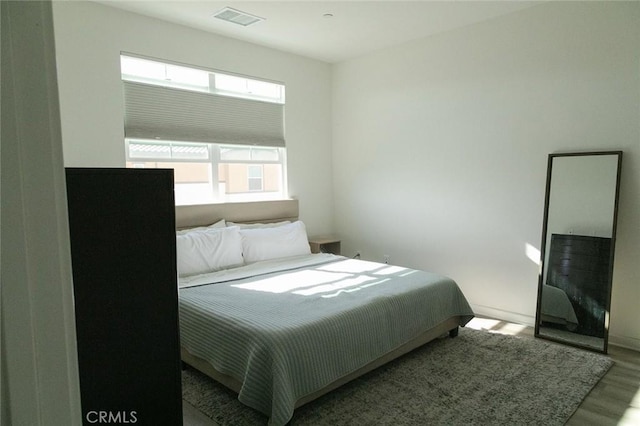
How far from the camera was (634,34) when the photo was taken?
3021 millimetres

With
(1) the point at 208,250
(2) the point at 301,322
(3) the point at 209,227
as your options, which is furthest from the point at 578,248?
(3) the point at 209,227

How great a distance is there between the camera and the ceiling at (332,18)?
3350 millimetres

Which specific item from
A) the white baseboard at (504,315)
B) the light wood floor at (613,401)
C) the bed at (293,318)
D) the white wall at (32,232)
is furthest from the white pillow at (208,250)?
the white wall at (32,232)

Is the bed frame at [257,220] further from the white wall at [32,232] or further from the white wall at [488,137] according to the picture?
the white wall at [32,232]

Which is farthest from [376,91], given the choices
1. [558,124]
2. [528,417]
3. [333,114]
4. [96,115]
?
[528,417]

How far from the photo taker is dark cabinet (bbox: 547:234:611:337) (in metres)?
3.17

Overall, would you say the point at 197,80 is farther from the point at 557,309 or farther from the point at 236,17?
the point at 557,309

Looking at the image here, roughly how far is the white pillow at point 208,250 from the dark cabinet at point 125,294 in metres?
2.51

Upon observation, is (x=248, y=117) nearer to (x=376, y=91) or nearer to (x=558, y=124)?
(x=376, y=91)

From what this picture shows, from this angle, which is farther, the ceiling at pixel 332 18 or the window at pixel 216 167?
the window at pixel 216 167

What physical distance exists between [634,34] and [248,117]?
356 centimetres

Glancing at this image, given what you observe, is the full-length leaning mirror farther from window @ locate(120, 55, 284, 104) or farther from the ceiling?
window @ locate(120, 55, 284, 104)

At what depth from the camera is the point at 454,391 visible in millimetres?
2520

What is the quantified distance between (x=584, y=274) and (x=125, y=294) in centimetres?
357
